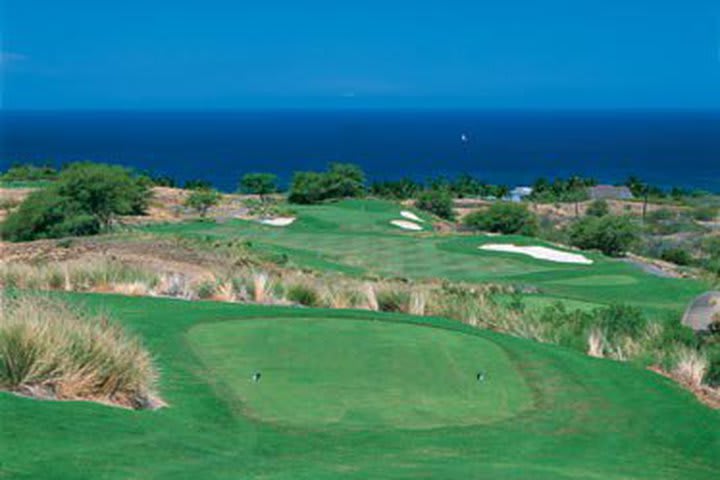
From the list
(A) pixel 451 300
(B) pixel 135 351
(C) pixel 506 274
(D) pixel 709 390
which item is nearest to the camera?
(B) pixel 135 351

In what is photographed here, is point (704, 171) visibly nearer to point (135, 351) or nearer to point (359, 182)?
point (359, 182)

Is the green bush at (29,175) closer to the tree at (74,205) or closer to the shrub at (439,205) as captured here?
the tree at (74,205)

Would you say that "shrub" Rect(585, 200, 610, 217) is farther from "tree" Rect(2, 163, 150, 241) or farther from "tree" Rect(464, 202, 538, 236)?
"tree" Rect(2, 163, 150, 241)

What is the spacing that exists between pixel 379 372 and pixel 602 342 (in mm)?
5398

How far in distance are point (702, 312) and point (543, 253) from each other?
15.4 m

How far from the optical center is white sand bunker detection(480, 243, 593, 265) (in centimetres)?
3222

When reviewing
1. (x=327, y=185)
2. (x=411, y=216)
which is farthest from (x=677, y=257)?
(x=327, y=185)

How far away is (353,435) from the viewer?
819 centimetres

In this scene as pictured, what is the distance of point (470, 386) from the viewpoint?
10039mm

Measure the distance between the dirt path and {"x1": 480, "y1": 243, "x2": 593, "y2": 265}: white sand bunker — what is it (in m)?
12.2

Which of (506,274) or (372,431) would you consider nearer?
(372,431)

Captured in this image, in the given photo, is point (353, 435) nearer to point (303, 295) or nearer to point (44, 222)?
point (303, 295)

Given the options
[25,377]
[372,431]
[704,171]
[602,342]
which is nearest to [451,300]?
[602,342]

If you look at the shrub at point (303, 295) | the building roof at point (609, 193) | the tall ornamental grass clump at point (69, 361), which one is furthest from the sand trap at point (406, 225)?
the building roof at point (609, 193)
